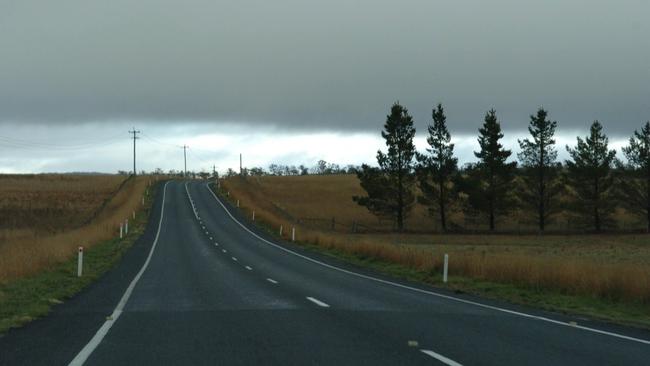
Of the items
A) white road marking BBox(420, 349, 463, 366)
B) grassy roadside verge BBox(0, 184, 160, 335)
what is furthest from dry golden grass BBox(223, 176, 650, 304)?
grassy roadside verge BBox(0, 184, 160, 335)

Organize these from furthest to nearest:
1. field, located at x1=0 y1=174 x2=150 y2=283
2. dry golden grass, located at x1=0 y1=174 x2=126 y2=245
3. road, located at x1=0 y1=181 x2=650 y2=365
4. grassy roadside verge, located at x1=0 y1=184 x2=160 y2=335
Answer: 1. dry golden grass, located at x1=0 y1=174 x2=126 y2=245
2. field, located at x1=0 y1=174 x2=150 y2=283
3. grassy roadside verge, located at x1=0 y1=184 x2=160 y2=335
4. road, located at x1=0 y1=181 x2=650 y2=365

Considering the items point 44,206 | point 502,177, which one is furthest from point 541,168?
point 44,206

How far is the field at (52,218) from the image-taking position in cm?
2436

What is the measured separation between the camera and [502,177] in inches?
2788

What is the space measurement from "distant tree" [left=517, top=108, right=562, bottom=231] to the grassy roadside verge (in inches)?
Result: 1972

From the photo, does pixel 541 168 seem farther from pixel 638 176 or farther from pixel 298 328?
pixel 298 328

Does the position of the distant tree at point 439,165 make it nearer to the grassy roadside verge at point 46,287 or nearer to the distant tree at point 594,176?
the distant tree at point 594,176

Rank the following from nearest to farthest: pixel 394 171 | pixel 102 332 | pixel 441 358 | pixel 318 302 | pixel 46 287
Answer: pixel 441 358 < pixel 102 332 < pixel 318 302 < pixel 46 287 < pixel 394 171

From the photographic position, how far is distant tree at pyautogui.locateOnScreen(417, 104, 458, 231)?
70.9m

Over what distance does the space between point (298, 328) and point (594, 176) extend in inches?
2698

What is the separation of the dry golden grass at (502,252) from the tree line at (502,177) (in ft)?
20.2

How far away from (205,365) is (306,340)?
223cm

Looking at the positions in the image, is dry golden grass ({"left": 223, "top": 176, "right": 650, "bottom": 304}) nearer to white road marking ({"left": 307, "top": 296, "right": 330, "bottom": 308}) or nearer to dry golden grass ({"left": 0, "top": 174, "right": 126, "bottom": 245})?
white road marking ({"left": 307, "top": 296, "right": 330, "bottom": 308})

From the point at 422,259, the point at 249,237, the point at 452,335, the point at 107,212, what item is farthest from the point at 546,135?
the point at 452,335
